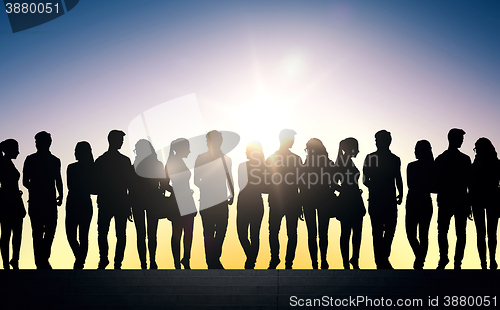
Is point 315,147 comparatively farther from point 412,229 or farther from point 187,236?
point 187,236

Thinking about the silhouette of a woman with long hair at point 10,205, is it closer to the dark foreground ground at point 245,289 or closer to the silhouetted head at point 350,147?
the dark foreground ground at point 245,289

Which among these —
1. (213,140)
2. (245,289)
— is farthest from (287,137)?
(245,289)

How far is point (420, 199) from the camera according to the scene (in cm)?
972

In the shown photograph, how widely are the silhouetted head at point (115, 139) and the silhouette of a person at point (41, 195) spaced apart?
1.13 meters

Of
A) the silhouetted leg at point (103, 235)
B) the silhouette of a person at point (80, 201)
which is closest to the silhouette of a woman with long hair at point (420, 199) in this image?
the silhouetted leg at point (103, 235)

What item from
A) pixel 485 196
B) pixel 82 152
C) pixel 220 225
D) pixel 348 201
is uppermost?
pixel 82 152

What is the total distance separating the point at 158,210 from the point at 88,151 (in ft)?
5.55

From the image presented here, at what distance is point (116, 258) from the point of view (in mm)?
9969

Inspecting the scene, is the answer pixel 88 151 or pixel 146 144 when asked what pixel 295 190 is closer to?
pixel 146 144

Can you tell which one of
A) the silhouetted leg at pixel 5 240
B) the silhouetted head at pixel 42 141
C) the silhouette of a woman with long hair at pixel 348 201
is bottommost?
the silhouetted leg at pixel 5 240

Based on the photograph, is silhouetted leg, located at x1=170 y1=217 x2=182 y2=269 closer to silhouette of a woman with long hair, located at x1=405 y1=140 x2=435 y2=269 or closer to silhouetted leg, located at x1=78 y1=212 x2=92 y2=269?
silhouetted leg, located at x1=78 y1=212 x2=92 y2=269

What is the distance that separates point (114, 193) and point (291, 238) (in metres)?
3.37

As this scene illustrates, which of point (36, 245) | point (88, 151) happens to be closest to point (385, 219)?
point (88, 151)

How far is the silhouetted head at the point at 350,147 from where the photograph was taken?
32.2 ft
